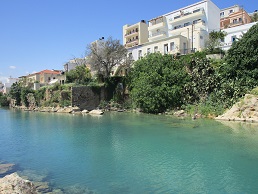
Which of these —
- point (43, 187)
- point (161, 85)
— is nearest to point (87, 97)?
point (161, 85)

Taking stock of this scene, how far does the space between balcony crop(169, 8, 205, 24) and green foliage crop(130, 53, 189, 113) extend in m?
16.9

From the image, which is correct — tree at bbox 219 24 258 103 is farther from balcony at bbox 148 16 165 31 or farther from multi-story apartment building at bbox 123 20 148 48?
multi-story apartment building at bbox 123 20 148 48

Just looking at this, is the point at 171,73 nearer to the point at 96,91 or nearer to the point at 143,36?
the point at 96,91

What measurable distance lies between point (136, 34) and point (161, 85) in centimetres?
3736

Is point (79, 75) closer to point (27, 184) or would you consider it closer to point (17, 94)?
point (17, 94)

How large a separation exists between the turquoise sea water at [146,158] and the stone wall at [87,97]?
74.7 ft

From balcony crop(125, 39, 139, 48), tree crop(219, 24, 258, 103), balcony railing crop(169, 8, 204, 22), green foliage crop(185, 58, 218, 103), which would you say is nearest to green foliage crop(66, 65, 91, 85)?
balcony crop(125, 39, 139, 48)

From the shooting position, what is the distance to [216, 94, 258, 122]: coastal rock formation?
24416 mm

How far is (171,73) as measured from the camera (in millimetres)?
34562

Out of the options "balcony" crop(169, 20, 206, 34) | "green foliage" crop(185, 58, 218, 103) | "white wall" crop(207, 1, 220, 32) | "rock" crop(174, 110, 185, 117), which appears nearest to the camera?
"rock" crop(174, 110, 185, 117)

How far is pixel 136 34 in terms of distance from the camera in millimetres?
68062

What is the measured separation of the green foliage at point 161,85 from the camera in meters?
34.0

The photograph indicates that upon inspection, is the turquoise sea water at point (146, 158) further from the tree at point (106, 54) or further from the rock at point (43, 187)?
the tree at point (106, 54)

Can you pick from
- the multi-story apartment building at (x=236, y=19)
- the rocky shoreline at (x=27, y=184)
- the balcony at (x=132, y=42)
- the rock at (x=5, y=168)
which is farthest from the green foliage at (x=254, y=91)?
the balcony at (x=132, y=42)
